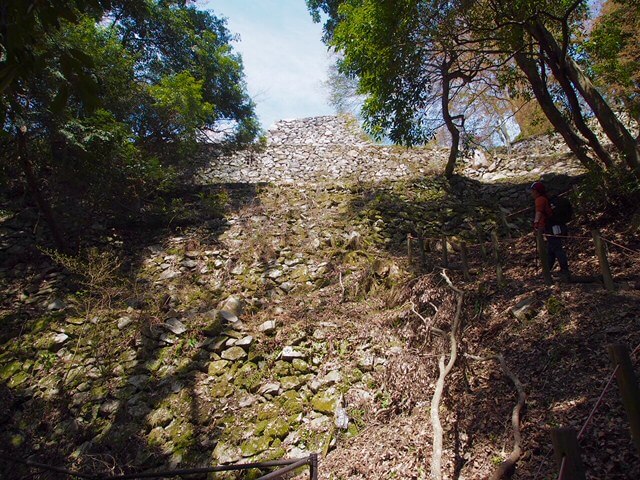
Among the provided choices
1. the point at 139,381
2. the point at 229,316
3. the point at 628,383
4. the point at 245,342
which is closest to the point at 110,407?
the point at 139,381

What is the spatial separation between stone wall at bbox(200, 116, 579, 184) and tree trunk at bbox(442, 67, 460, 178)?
33.7 inches

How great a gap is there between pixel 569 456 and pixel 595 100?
26.3 feet

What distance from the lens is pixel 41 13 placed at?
1746 mm

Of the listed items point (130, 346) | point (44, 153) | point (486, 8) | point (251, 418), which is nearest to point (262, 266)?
point (130, 346)

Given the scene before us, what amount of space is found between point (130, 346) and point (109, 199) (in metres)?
4.45

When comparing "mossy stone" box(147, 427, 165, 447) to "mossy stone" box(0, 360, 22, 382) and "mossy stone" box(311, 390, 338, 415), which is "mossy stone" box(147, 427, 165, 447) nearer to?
"mossy stone" box(311, 390, 338, 415)

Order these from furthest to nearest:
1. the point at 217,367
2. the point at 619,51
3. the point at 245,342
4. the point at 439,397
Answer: the point at 619,51
the point at 245,342
the point at 217,367
the point at 439,397

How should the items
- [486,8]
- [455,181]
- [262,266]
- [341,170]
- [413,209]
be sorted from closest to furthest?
1. [486,8]
2. [262,266]
3. [413,209]
4. [455,181]
5. [341,170]

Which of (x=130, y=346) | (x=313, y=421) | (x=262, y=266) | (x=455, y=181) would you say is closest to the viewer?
(x=313, y=421)

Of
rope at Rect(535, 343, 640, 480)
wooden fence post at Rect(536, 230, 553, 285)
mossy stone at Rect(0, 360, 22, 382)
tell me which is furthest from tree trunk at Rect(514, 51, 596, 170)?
mossy stone at Rect(0, 360, 22, 382)

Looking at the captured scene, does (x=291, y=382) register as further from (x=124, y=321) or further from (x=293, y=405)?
(x=124, y=321)

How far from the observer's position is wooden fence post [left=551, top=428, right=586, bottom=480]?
5.78 ft

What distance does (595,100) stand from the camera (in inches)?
288

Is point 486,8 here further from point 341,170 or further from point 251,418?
point 251,418
